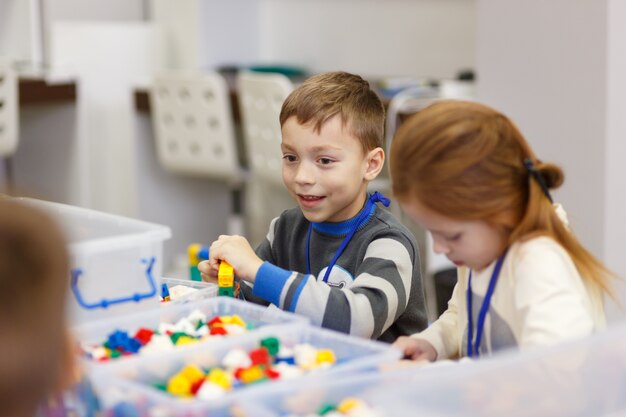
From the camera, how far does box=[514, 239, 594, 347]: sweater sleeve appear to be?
1.10m

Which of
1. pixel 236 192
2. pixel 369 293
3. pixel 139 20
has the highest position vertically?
pixel 139 20

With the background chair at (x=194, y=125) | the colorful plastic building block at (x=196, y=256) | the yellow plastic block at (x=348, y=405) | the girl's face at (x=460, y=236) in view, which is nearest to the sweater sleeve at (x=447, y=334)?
the girl's face at (x=460, y=236)

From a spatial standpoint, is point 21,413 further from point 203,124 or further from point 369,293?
point 203,124

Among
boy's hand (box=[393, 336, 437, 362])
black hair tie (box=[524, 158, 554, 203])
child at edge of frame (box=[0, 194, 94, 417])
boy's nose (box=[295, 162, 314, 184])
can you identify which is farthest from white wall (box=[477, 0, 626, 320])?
child at edge of frame (box=[0, 194, 94, 417])

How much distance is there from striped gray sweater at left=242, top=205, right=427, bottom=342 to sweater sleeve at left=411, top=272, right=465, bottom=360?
8 cm

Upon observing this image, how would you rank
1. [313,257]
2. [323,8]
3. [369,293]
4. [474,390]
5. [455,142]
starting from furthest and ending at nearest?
[323,8] → [313,257] → [369,293] → [455,142] → [474,390]

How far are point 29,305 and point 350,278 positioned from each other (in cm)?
81

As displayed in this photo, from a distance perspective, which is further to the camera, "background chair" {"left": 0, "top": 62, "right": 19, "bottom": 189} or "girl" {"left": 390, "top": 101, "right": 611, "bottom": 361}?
"background chair" {"left": 0, "top": 62, "right": 19, "bottom": 189}

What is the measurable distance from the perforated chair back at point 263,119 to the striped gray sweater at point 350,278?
4.93ft

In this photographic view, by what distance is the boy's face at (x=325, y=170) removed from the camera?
1.59 meters

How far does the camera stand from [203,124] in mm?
3496

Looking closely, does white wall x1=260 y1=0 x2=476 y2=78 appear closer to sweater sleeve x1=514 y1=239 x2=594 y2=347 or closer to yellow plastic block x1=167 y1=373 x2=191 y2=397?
sweater sleeve x1=514 y1=239 x2=594 y2=347

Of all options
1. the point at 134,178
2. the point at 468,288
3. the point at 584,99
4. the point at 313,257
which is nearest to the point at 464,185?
the point at 468,288

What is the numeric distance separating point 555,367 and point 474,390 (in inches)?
4.0
